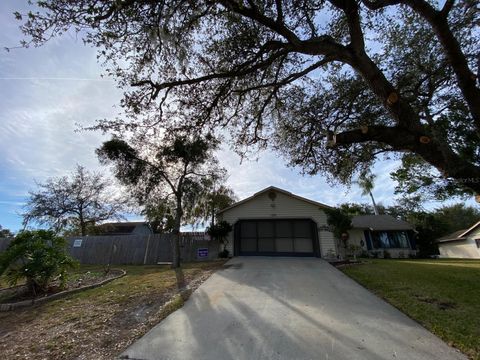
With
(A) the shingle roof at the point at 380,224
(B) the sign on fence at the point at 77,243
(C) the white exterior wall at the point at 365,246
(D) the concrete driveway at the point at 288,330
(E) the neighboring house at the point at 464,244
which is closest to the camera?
(D) the concrete driveway at the point at 288,330

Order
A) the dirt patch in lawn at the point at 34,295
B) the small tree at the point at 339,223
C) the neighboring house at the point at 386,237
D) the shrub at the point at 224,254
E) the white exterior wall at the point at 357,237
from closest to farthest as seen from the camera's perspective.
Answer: the dirt patch in lawn at the point at 34,295, the small tree at the point at 339,223, the shrub at the point at 224,254, the white exterior wall at the point at 357,237, the neighboring house at the point at 386,237

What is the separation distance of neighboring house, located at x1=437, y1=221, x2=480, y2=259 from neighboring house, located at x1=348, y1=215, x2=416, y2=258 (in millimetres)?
6262

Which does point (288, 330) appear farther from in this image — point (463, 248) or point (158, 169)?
point (463, 248)

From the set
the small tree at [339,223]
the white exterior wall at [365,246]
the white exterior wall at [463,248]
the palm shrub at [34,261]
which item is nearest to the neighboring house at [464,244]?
the white exterior wall at [463,248]

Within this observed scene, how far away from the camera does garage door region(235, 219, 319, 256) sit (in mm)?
14609

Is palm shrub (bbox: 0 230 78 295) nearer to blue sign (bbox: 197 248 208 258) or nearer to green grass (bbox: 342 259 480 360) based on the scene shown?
blue sign (bbox: 197 248 208 258)

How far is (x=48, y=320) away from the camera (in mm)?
4699

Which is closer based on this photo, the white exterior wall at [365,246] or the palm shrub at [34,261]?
the palm shrub at [34,261]

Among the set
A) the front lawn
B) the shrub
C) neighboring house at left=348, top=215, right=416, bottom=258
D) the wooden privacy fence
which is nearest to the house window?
neighboring house at left=348, top=215, right=416, bottom=258

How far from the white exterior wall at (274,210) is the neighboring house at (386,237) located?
741 cm

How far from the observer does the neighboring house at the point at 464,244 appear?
22.2 m

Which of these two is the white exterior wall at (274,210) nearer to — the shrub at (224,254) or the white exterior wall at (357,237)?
the shrub at (224,254)

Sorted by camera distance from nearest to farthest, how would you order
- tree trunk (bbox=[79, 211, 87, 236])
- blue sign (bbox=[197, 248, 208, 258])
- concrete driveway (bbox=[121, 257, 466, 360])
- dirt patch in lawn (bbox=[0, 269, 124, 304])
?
concrete driveway (bbox=[121, 257, 466, 360]) → dirt patch in lawn (bbox=[0, 269, 124, 304]) → blue sign (bbox=[197, 248, 208, 258]) → tree trunk (bbox=[79, 211, 87, 236])

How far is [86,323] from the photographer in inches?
173
